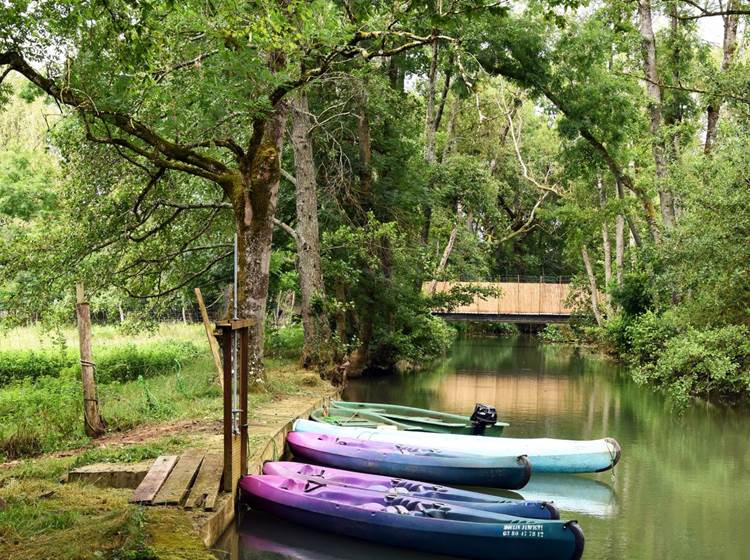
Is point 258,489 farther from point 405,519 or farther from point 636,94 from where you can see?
point 636,94

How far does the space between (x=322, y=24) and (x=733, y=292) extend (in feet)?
37.6

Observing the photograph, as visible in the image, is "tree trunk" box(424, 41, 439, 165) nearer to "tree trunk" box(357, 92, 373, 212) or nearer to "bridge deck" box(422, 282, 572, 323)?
"tree trunk" box(357, 92, 373, 212)

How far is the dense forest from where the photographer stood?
11.5m

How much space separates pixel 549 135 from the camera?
145ft

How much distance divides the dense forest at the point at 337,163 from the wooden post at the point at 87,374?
2696 mm

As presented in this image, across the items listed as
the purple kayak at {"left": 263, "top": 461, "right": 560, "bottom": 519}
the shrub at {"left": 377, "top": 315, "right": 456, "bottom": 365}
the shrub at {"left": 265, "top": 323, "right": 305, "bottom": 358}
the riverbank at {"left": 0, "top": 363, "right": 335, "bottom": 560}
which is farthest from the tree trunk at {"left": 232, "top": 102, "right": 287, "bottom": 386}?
the shrub at {"left": 377, "top": 315, "right": 456, "bottom": 365}

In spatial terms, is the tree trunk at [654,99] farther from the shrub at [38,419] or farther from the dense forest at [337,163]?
the shrub at [38,419]

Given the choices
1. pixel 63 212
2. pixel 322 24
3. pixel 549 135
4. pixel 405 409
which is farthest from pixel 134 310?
pixel 549 135

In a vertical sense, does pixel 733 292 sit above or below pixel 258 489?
above

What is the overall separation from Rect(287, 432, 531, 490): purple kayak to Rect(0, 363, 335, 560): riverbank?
67cm

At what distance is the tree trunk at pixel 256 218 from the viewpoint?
568 inches

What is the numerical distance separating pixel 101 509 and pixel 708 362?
13846mm

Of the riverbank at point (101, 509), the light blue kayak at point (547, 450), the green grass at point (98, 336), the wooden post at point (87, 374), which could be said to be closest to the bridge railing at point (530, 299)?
the green grass at point (98, 336)

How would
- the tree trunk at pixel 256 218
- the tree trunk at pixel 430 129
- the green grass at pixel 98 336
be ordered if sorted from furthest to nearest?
the tree trunk at pixel 430 129, the green grass at pixel 98 336, the tree trunk at pixel 256 218
